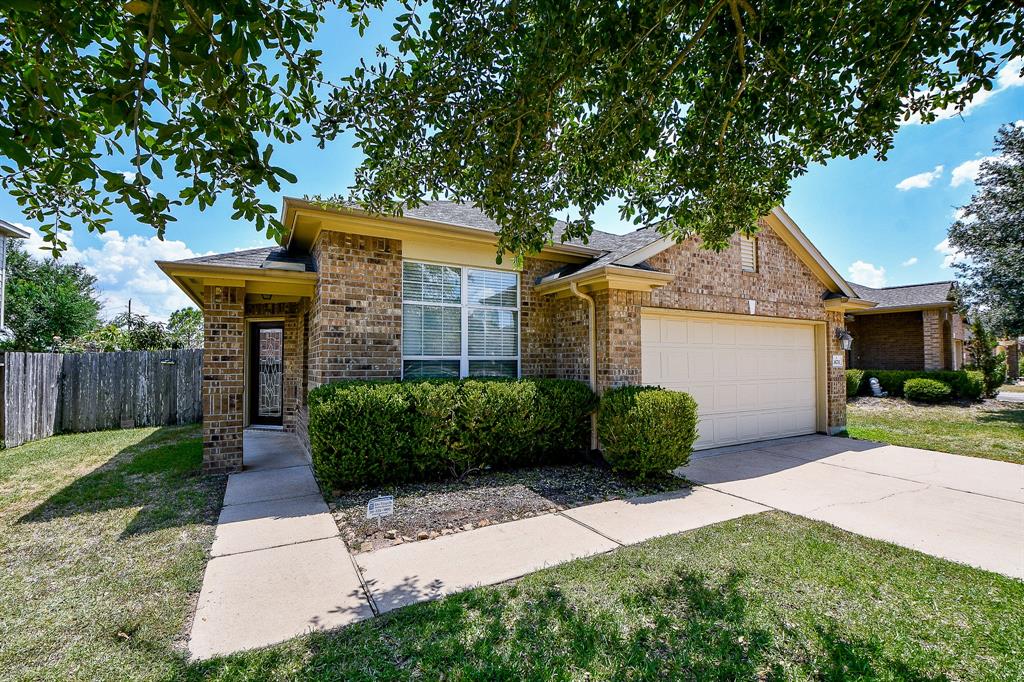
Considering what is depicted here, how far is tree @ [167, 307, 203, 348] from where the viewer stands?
55.0ft

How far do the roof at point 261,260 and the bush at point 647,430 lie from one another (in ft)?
17.1

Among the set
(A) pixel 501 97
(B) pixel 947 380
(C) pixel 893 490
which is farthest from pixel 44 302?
(B) pixel 947 380

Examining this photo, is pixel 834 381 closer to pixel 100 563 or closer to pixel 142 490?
pixel 100 563

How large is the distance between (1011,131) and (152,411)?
2594cm

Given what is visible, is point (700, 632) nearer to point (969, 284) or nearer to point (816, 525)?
point (816, 525)

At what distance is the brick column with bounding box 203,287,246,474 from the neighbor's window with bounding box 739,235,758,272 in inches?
358

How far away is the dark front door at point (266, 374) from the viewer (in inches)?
439

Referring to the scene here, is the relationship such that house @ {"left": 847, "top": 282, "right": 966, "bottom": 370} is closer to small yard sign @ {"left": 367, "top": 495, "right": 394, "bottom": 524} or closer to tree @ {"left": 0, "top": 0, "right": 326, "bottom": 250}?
small yard sign @ {"left": 367, "top": 495, "right": 394, "bottom": 524}

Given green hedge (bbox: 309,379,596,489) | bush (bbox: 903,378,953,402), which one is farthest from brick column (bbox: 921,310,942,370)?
green hedge (bbox: 309,379,596,489)

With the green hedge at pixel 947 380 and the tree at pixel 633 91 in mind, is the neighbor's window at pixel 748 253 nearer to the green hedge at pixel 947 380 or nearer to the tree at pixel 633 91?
the tree at pixel 633 91

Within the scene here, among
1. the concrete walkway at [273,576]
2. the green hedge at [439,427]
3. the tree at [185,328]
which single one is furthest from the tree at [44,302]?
the green hedge at [439,427]

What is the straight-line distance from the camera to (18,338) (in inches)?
606

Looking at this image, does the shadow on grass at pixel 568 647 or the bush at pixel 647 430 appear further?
the bush at pixel 647 430

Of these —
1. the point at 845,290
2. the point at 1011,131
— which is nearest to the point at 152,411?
the point at 845,290
